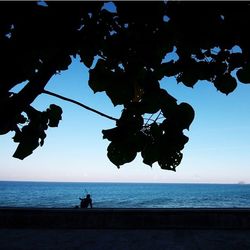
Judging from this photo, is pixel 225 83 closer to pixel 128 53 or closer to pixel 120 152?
pixel 128 53

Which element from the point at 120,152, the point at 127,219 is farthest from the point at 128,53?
the point at 127,219

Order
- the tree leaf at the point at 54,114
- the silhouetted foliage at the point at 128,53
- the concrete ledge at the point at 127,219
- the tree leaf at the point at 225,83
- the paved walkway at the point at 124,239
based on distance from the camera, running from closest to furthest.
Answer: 1. the silhouetted foliage at the point at 128,53
2. the tree leaf at the point at 225,83
3. the tree leaf at the point at 54,114
4. the paved walkway at the point at 124,239
5. the concrete ledge at the point at 127,219

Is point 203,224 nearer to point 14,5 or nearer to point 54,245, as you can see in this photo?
point 54,245

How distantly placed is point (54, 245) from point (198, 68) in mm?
8072

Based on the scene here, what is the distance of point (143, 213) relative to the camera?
35.8 feet

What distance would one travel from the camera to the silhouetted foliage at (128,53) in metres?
Answer: 1.53

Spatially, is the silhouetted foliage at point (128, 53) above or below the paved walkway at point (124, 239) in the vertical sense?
above

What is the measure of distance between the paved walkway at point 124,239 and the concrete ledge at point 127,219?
13.2 inches

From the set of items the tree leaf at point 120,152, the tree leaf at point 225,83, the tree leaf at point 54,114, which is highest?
the tree leaf at point 225,83

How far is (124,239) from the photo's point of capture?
9344mm

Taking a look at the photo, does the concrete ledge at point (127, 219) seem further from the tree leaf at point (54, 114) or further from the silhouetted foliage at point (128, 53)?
the silhouetted foliage at point (128, 53)

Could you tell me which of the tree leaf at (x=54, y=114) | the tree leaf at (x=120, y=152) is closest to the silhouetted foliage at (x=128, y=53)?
the tree leaf at (x=120, y=152)

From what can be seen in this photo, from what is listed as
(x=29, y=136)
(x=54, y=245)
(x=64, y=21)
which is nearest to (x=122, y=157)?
(x=29, y=136)

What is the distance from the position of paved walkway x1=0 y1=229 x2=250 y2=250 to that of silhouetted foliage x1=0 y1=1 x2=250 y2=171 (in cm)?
750
